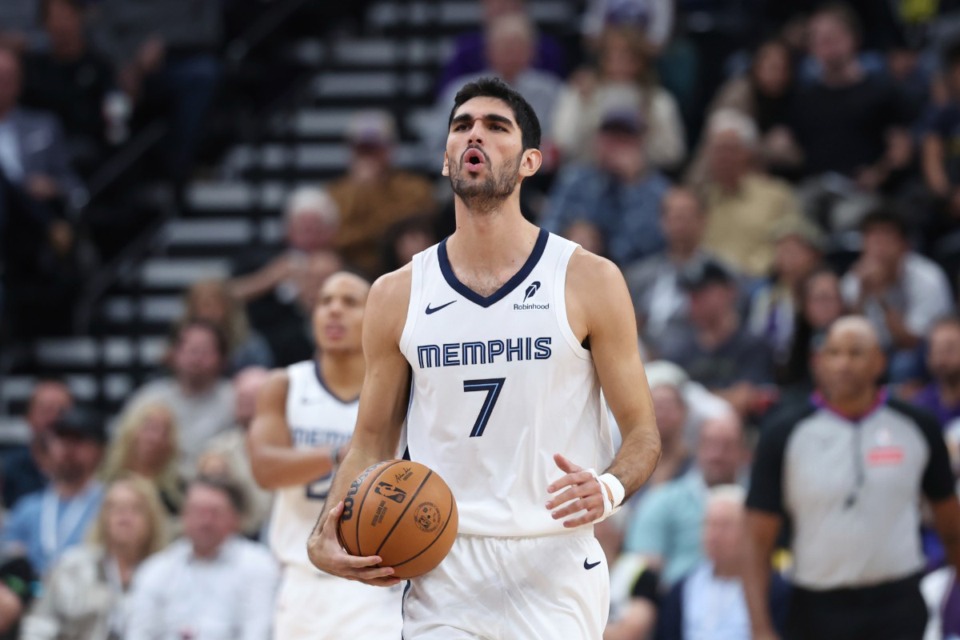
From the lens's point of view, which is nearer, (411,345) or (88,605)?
(411,345)

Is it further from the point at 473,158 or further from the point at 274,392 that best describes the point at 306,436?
the point at 473,158

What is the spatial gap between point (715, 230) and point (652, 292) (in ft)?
3.65

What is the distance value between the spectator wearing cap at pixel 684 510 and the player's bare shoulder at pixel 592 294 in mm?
4728

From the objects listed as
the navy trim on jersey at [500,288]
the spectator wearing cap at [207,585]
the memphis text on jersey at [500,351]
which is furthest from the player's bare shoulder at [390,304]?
the spectator wearing cap at [207,585]

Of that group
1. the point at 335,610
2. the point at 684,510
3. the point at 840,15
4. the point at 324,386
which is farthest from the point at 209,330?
the point at 840,15

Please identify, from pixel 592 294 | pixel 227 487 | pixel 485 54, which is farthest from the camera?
pixel 485 54

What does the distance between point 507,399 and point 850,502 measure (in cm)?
389

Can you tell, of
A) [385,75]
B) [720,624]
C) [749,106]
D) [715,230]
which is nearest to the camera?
[720,624]

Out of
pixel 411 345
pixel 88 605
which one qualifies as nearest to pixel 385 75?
pixel 88 605

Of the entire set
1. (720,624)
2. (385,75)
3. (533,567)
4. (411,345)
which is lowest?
(720,624)

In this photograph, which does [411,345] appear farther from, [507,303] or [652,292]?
[652,292]

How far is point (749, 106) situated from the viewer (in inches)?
544

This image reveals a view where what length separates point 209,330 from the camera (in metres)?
11.9

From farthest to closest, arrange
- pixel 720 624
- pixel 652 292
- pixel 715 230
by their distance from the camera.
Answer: pixel 715 230, pixel 652 292, pixel 720 624
